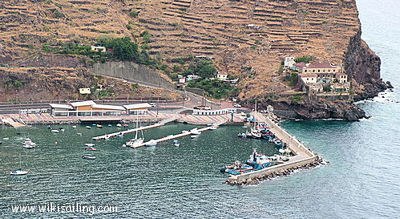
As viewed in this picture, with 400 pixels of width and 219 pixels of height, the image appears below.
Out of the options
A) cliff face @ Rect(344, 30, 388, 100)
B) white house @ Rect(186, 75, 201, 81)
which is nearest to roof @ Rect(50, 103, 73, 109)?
white house @ Rect(186, 75, 201, 81)

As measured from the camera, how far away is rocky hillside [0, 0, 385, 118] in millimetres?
147125

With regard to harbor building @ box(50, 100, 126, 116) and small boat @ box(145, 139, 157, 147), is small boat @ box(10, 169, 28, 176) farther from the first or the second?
harbor building @ box(50, 100, 126, 116)

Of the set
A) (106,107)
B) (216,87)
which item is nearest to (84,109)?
(106,107)

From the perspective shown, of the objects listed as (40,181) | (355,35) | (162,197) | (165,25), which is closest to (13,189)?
(40,181)

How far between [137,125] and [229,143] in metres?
12.9

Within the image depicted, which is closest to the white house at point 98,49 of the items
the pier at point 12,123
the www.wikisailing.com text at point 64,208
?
the pier at point 12,123

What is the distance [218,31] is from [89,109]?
34953 millimetres

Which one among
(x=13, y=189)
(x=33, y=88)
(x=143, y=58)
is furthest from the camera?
(x=143, y=58)

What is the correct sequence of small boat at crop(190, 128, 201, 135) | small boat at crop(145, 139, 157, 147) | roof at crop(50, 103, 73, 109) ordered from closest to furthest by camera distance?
small boat at crop(145, 139, 157, 147) → small boat at crop(190, 128, 201, 135) → roof at crop(50, 103, 73, 109)

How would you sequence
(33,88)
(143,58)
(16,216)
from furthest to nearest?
(143,58)
(33,88)
(16,216)

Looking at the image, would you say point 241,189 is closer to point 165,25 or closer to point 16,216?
point 16,216

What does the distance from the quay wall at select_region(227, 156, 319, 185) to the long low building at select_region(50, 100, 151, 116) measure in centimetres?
2972

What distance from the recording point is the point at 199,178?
10669 centimetres

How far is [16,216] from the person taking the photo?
9100 centimetres
